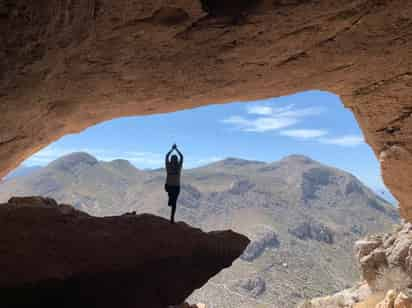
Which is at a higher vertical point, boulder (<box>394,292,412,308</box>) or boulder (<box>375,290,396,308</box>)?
boulder (<box>394,292,412,308</box>)

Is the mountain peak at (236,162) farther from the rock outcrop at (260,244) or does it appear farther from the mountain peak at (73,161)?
the rock outcrop at (260,244)

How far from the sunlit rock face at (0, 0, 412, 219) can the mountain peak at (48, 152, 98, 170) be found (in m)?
139

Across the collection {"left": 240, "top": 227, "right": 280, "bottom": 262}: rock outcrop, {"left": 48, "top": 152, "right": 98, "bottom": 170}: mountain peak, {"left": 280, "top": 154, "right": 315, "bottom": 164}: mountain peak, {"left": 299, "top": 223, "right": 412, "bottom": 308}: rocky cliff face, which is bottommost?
{"left": 240, "top": 227, "right": 280, "bottom": 262}: rock outcrop

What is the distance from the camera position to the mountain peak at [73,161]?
5571 inches

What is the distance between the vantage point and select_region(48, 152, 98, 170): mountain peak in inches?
5571

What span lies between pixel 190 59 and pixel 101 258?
147 inches

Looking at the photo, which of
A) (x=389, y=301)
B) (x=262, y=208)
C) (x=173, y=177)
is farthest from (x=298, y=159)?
(x=173, y=177)

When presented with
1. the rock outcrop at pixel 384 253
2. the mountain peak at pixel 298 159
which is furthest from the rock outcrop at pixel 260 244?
the mountain peak at pixel 298 159

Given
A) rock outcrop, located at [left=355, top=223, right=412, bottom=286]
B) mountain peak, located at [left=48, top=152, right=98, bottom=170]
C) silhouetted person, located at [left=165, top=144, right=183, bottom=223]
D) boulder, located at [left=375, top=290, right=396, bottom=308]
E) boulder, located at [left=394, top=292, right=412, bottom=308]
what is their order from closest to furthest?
1. silhouetted person, located at [left=165, top=144, right=183, bottom=223]
2. boulder, located at [left=394, top=292, right=412, bottom=308]
3. boulder, located at [left=375, top=290, right=396, bottom=308]
4. rock outcrop, located at [left=355, top=223, right=412, bottom=286]
5. mountain peak, located at [left=48, top=152, right=98, bottom=170]

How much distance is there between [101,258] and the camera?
6188mm

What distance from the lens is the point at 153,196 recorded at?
105 metres

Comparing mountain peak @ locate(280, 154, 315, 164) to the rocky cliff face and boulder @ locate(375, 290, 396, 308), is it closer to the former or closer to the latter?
the rocky cliff face

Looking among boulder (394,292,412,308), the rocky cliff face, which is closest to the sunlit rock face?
boulder (394,292,412,308)

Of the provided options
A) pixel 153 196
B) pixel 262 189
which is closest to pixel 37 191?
pixel 153 196
